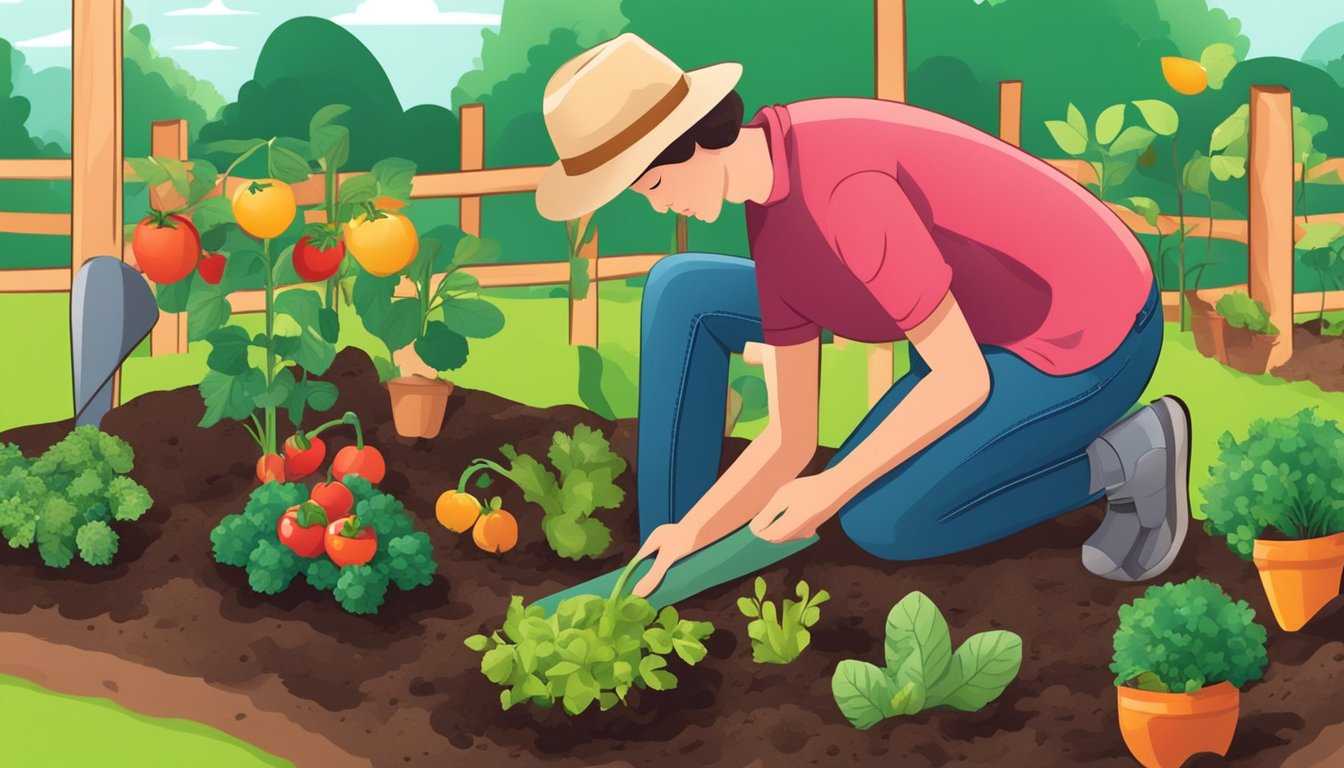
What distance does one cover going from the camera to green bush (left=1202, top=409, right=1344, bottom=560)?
3129 millimetres

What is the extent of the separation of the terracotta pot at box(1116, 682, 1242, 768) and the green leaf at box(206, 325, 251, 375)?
2.08 m

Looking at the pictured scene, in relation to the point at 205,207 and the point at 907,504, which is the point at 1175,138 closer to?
the point at 907,504

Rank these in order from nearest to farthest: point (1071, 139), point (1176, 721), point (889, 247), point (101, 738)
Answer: point (1176, 721) → point (889, 247) → point (101, 738) → point (1071, 139)

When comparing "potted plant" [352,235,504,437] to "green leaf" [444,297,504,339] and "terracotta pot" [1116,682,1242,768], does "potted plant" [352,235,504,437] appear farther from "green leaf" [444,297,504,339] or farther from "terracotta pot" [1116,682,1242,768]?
"terracotta pot" [1116,682,1242,768]

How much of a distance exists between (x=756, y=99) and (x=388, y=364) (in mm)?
2085

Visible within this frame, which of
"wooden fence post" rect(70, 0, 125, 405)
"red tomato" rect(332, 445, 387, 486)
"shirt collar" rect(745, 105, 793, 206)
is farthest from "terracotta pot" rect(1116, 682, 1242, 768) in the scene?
"wooden fence post" rect(70, 0, 125, 405)

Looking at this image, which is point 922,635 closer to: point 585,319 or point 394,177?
point 394,177

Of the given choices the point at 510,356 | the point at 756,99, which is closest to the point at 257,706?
the point at 510,356

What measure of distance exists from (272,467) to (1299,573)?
2233mm

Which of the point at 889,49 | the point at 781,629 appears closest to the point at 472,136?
the point at 889,49

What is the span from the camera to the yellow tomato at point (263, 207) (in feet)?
11.5

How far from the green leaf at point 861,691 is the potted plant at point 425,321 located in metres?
1.47

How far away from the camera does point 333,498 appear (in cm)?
337

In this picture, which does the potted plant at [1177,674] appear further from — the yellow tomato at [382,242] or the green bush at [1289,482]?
the yellow tomato at [382,242]
